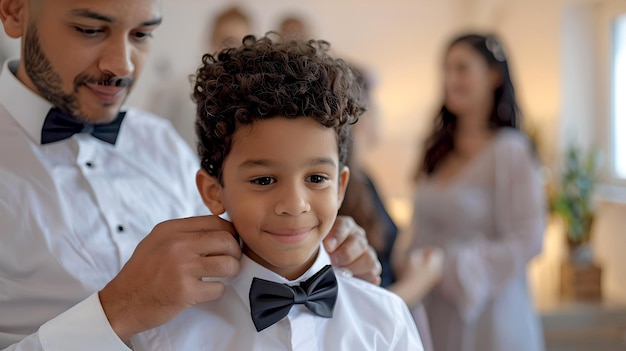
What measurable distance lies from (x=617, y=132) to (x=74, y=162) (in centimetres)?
383

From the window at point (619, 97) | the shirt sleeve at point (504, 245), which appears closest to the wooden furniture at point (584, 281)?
A: the window at point (619, 97)

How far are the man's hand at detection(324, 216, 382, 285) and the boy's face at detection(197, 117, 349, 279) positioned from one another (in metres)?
0.19

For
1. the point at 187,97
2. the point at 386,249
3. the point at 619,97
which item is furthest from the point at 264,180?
the point at 619,97

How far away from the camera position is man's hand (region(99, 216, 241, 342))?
103 cm

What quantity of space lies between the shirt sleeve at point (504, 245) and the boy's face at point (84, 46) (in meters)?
1.59

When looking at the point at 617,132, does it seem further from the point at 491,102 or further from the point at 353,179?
the point at 353,179

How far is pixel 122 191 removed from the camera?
56.1 inches

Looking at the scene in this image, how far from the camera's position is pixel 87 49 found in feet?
4.14

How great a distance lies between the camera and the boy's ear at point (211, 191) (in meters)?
1.12

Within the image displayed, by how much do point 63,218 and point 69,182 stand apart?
0.09 meters

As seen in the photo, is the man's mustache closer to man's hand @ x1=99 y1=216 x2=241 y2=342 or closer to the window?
man's hand @ x1=99 y1=216 x2=241 y2=342

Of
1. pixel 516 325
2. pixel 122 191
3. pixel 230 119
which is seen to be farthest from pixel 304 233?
pixel 516 325

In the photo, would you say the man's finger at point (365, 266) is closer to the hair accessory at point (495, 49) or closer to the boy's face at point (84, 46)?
the boy's face at point (84, 46)

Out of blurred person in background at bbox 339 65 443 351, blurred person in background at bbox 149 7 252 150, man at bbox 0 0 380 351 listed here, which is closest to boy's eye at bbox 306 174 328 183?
man at bbox 0 0 380 351
